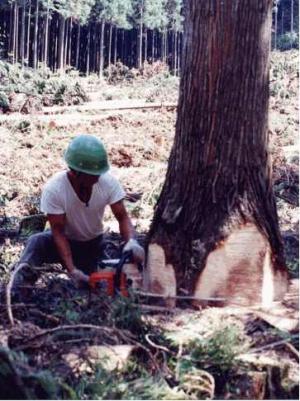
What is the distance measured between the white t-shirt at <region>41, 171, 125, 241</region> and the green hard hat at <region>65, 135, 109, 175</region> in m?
0.22

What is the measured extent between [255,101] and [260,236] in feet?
2.45

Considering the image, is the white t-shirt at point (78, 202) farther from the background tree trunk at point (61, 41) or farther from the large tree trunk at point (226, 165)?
the background tree trunk at point (61, 41)

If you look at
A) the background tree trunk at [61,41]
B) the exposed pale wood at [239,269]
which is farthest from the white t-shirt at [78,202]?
the background tree trunk at [61,41]

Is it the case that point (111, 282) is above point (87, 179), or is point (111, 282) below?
below

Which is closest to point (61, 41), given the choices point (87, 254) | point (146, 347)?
point (87, 254)

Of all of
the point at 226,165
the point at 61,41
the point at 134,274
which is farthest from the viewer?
the point at 61,41

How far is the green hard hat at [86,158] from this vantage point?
381cm

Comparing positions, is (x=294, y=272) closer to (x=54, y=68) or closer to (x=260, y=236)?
(x=260, y=236)

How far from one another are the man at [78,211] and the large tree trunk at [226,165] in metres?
0.50

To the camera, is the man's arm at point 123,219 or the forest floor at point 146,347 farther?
the man's arm at point 123,219

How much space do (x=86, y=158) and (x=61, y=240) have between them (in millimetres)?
578

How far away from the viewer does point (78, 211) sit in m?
4.09

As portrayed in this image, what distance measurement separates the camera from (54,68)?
34.9 metres

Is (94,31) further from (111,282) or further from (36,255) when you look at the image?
(111,282)
